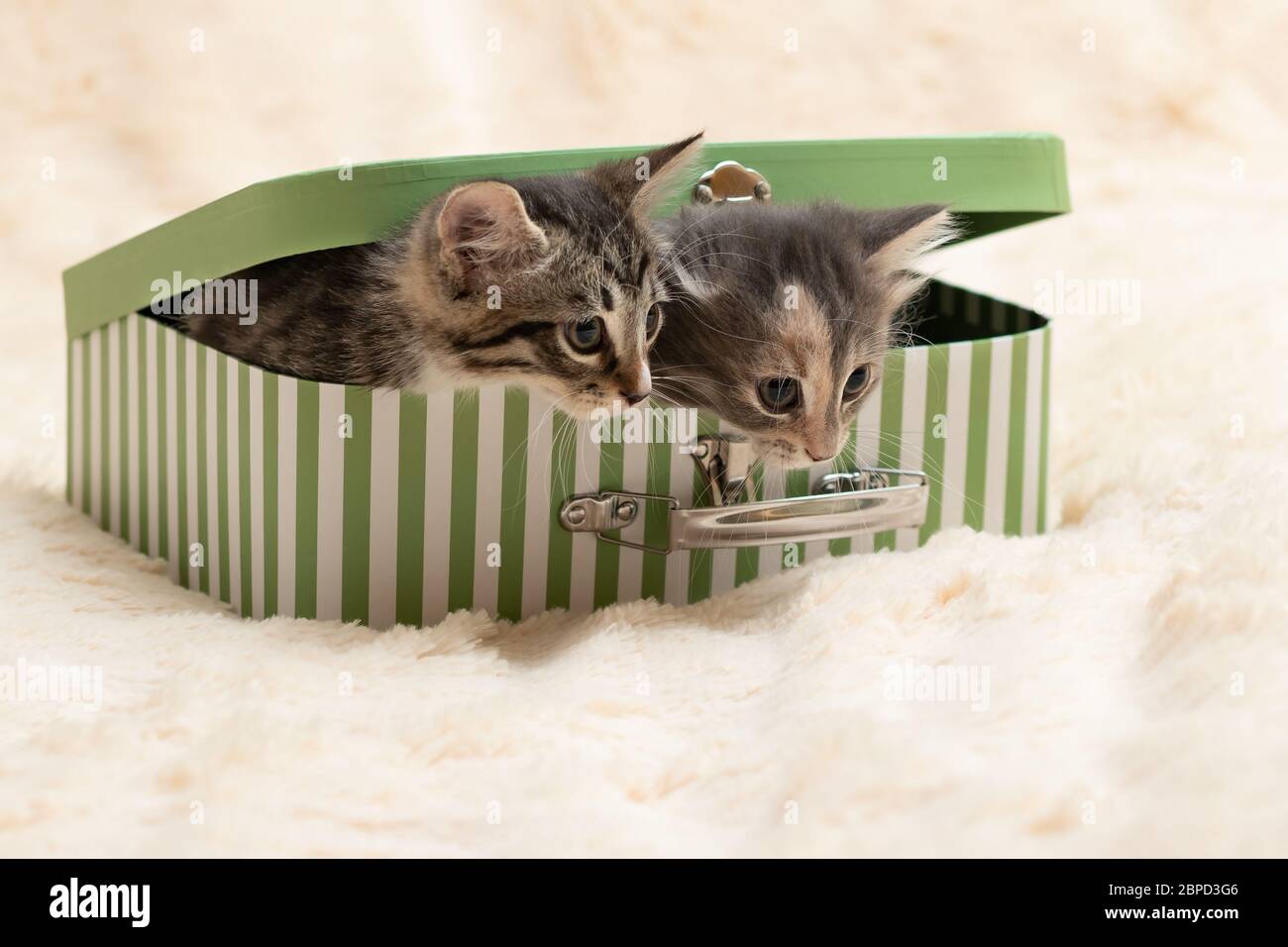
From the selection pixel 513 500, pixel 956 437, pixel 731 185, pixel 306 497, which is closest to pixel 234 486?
pixel 306 497

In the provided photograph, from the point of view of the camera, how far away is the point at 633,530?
5.88ft

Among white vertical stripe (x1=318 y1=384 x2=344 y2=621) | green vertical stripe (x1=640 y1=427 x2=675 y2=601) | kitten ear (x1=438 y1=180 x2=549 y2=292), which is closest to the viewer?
kitten ear (x1=438 y1=180 x2=549 y2=292)

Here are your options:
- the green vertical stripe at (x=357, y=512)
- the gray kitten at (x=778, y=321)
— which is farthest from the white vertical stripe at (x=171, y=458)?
the gray kitten at (x=778, y=321)

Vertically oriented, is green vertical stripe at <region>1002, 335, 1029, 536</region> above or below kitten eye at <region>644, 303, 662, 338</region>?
below

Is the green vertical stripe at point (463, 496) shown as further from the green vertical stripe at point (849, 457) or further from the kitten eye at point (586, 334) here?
the green vertical stripe at point (849, 457)

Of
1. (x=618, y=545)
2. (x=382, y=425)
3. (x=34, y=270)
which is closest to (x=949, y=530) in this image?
(x=618, y=545)

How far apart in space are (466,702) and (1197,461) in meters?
1.26

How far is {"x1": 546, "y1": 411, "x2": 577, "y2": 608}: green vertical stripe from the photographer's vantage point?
5.69 ft

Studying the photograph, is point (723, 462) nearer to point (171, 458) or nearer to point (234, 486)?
point (234, 486)

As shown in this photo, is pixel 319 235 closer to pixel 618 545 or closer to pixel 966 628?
pixel 618 545

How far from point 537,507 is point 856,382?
445 mm

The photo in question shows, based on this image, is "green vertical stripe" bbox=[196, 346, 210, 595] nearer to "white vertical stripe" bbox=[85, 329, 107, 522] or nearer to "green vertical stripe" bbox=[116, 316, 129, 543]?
"green vertical stripe" bbox=[116, 316, 129, 543]

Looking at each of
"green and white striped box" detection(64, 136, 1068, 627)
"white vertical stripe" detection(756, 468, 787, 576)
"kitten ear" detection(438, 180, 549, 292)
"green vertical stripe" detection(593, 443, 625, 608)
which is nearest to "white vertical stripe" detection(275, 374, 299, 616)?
"green and white striped box" detection(64, 136, 1068, 627)

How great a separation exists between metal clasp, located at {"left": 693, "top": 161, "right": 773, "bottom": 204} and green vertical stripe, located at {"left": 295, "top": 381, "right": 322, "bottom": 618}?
23.3 inches
